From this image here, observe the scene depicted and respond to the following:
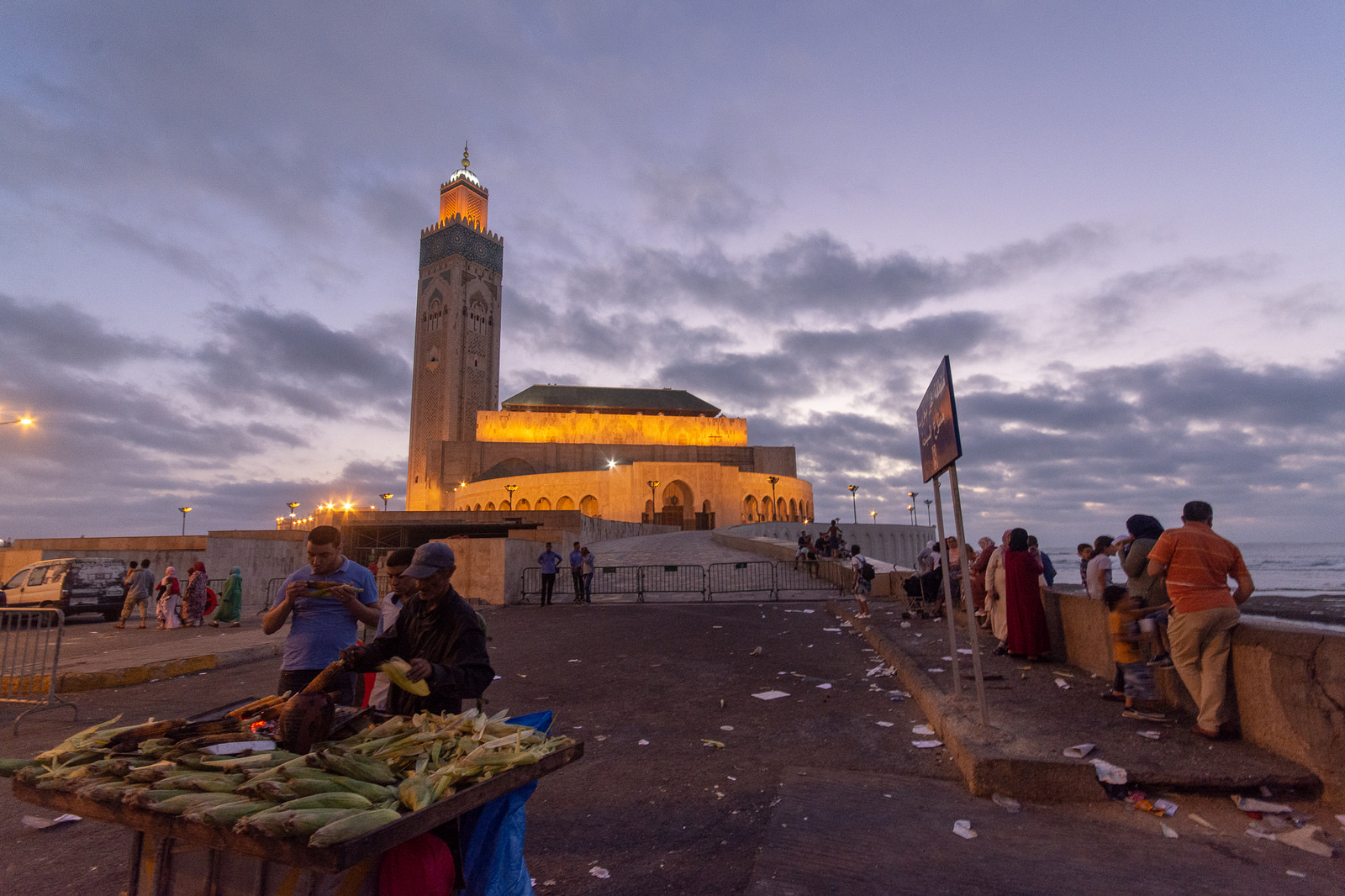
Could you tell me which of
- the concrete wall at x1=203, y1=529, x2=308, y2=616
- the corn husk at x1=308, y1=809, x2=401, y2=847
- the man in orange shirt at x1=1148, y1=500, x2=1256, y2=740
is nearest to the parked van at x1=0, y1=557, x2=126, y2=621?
the concrete wall at x1=203, y1=529, x2=308, y2=616

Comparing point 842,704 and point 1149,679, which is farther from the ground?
point 1149,679

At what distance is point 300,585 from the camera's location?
407cm

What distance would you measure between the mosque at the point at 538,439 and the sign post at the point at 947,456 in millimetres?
49682

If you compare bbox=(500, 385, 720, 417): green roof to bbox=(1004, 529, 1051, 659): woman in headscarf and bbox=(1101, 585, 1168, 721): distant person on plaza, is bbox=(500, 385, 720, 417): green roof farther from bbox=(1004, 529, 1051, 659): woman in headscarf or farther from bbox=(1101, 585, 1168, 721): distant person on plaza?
bbox=(1101, 585, 1168, 721): distant person on plaza

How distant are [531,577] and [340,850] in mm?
18754

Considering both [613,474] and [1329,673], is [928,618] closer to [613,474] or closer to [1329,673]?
[1329,673]

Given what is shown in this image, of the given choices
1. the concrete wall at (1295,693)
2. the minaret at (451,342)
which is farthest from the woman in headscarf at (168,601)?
the minaret at (451,342)

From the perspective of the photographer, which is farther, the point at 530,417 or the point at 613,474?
the point at 530,417

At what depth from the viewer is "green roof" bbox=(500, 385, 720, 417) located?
78188 millimetres

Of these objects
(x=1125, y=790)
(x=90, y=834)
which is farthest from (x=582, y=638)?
(x=1125, y=790)

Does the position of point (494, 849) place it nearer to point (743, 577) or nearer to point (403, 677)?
point (403, 677)

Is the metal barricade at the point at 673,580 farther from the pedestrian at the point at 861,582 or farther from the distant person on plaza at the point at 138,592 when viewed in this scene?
the distant person on plaza at the point at 138,592

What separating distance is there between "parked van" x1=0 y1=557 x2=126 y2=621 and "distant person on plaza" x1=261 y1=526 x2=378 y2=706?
54.0ft

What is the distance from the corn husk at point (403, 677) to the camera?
2836 millimetres
